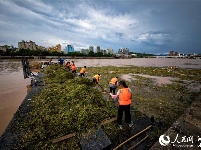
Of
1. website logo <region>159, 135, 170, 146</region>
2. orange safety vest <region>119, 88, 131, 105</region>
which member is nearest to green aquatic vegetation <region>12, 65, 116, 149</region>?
orange safety vest <region>119, 88, 131, 105</region>

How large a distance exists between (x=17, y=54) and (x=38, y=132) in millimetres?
98565

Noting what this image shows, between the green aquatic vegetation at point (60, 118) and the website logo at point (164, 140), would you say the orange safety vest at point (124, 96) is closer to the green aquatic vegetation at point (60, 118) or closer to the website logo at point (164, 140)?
the green aquatic vegetation at point (60, 118)

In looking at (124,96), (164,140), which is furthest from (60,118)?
(164,140)

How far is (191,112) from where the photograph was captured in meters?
6.96

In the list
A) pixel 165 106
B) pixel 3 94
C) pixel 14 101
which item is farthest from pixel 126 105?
pixel 3 94

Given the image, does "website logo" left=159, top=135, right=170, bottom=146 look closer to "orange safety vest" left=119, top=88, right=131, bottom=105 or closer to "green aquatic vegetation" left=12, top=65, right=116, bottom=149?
"orange safety vest" left=119, top=88, right=131, bottom=105

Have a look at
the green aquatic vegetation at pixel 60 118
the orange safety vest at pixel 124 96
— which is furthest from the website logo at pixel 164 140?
the green aquatic vegetation at pixel 60 118

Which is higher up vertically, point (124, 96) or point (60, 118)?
point (124, 96)

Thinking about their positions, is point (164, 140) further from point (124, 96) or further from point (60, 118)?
point (60, 118)

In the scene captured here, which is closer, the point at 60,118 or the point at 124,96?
the point at 60,118

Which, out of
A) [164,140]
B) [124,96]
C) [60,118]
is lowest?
[164,140]

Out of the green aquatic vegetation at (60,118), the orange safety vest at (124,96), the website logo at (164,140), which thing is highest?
the orange safety vest at (124,96)

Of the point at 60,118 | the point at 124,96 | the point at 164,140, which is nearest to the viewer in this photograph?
the point at 164,140

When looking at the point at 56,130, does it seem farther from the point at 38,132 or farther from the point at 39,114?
the point at 39,114
